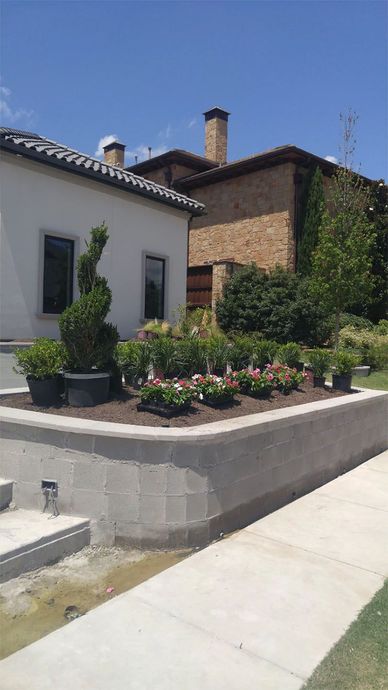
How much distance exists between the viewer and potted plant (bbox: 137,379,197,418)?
466 centimetres

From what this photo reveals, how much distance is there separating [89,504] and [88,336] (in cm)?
172

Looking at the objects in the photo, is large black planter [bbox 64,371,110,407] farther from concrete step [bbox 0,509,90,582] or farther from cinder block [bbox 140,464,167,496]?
cinder block [bbox 140,464,167,496]

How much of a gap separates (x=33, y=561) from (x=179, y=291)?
1059cm

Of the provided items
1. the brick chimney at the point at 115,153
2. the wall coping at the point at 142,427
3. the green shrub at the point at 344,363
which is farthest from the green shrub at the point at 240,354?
the brick chimney at the point at 115,153

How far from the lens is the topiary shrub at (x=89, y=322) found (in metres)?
4.90

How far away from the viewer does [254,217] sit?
1861 centimetres

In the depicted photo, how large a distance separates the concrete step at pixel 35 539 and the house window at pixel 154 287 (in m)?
8.85

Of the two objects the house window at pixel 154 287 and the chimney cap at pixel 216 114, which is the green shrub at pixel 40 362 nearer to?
the house window at pixel 154 287

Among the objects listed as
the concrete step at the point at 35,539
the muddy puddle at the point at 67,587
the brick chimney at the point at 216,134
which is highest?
the brick chimney at the point at 216,134

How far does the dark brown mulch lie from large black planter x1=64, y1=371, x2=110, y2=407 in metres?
0.08

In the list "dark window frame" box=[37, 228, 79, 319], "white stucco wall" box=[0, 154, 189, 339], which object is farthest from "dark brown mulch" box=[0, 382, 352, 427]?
"dark window frame" box=[37, 228, 79, 319]

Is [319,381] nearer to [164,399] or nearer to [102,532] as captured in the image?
[164,399]

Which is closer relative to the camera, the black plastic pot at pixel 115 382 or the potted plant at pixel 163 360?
the black plastic pot at pixel 115 382

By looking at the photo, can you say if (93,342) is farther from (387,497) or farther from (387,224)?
(387,224)
